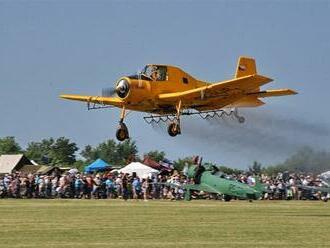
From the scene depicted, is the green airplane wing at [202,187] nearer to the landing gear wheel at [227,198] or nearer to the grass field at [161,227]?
the landing gear wheel at [227,198]

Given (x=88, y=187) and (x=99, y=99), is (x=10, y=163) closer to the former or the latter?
(x=88, y=187)

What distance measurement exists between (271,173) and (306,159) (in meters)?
9.94

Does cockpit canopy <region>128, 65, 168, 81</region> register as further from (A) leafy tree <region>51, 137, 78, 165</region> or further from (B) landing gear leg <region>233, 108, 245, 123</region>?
(A) leafy tree <region>51, 137, 78, 165</region>

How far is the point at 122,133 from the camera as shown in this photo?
4334cm

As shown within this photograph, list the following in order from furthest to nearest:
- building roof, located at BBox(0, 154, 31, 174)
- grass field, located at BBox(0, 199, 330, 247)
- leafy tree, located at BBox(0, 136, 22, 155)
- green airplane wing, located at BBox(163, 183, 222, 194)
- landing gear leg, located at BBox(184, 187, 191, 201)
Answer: leafy tree, located at BBox(0, 136, 22, 155) → building roof, located at BBox(0, 154, 31, 174) → landing gear leg, located at BBox(184, 187, 191, 201) → green airplane wing, located at BBox(163, 183, 222, 194) → grass field, located at BBox(0, 199, 330, 247)

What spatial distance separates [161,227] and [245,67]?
918 inches

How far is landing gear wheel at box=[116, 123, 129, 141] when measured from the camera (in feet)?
142

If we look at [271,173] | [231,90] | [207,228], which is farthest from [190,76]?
[207,228]

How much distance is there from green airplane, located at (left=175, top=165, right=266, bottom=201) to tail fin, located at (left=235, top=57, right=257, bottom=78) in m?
5.51

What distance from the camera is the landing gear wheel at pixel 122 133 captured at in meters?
43.2

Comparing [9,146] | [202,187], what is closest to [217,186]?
[202,187]

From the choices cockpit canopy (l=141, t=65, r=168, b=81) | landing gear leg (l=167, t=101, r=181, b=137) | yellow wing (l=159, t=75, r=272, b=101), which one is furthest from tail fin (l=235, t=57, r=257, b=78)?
landing gear leg (l=167, t=101, r=181, b=137)

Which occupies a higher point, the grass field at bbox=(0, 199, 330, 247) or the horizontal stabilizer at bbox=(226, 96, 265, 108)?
the horizontal stabilizer at bbox=(226, 96, 265, 108)

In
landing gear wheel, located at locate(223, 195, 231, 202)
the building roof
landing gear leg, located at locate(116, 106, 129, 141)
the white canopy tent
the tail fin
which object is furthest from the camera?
the building roof
